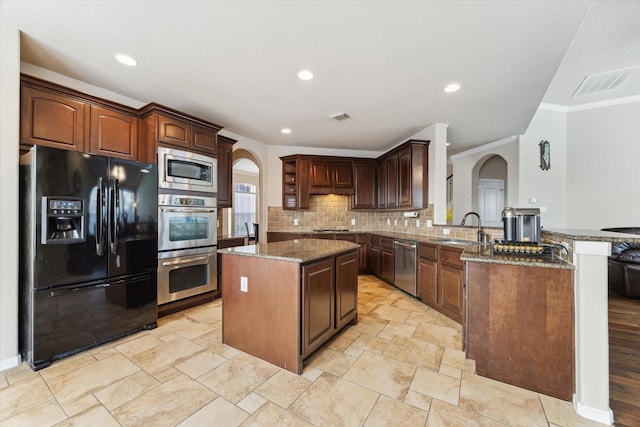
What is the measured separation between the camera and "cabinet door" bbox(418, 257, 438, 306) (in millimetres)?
3172

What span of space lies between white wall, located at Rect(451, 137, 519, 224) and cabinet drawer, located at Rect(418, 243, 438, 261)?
2.74 m

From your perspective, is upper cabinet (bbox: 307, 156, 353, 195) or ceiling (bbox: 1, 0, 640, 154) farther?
upper cabinet (bbox: 307, 156, 353, 195)

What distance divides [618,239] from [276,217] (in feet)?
15.0

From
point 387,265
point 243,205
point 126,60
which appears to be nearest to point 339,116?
point 126,60

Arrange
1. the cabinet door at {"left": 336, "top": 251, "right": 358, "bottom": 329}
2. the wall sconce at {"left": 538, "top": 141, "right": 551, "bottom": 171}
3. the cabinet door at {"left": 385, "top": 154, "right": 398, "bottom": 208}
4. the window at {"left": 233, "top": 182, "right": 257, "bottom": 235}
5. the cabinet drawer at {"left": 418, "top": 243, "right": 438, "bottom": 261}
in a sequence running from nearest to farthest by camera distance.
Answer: the cabinet door at {"left": 336, "top": 251, "right": 358, "bottom": 329}, the cabinet drawer at {"left": 418, "top": 243, "right": 438, "bottom": 261}, the cabinet door at {"left": 385, "top": 154, "right": 398, "bottom": 208}, the wall sconce at {"left": 538, "top": 141, "right": 551, "bottom": 171}, the window at {"left": 233, "top": 182, "right": 257, "bottom": 235}

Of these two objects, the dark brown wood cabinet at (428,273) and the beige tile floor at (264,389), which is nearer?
the beige tile floor at (264,389)

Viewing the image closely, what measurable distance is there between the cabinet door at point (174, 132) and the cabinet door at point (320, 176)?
242 cm

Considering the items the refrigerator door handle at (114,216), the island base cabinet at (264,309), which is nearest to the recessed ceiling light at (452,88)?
the island base cabinet at (264,309)

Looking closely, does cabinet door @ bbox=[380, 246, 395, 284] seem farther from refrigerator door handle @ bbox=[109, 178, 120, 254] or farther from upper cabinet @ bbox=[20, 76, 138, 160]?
upper cabinet @ bbox=[20, 76, 138, 160]

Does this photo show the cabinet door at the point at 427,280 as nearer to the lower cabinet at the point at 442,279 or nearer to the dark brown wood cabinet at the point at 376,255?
the lower cabinet at the point at 442,279

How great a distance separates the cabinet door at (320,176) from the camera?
5074 mm

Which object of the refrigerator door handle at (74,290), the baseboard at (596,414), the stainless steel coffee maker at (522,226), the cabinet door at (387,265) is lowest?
the baseboard at (596,414)

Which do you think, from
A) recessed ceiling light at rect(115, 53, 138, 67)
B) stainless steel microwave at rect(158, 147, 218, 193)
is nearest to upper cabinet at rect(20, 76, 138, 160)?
stainless steel microwave at rect(158, 147, 218, 193)

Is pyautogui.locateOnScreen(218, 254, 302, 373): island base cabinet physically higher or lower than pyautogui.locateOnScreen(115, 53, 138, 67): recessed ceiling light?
lower
